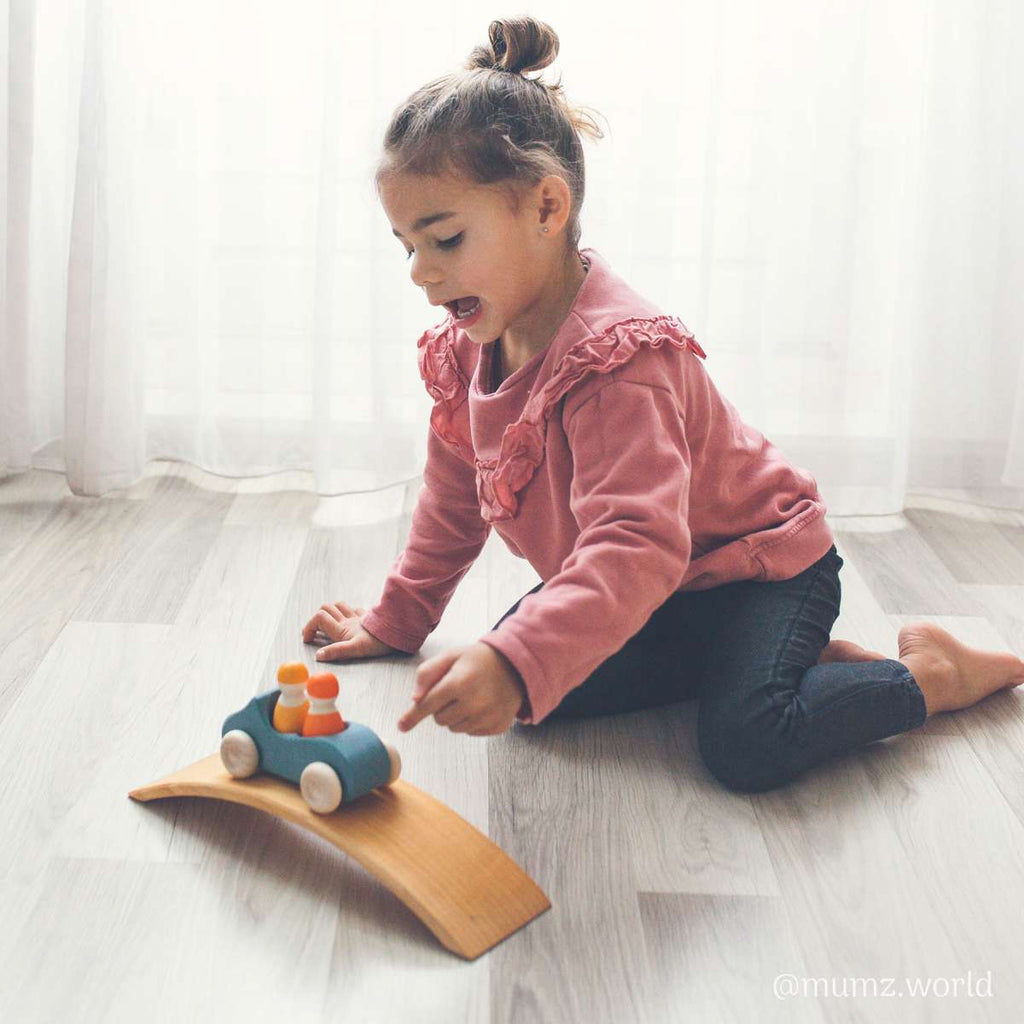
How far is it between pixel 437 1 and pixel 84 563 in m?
0.80

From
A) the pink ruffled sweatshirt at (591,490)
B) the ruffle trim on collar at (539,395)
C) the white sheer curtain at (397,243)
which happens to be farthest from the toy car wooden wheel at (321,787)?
the white sheer curtain at (397,243)

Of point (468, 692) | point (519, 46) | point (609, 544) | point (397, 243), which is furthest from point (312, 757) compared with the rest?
point (397, 243)

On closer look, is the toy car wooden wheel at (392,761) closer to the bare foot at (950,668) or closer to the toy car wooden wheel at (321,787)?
the toy car wooden wheel at (321,787)

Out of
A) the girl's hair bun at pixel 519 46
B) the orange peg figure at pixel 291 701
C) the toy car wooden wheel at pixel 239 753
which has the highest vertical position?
the girl's hair bun at pixel 519 46

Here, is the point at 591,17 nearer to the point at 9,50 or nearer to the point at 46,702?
the point at 9,50

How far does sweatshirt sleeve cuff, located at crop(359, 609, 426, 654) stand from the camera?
1353mm

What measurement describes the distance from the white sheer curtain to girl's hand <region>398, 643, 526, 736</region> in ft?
2.86

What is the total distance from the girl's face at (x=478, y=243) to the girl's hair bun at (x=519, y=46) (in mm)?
105

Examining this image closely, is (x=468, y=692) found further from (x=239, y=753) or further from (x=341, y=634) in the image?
(x=341, y=634)

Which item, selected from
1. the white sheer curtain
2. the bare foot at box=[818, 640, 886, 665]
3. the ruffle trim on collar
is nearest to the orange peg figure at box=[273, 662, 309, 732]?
the ruffle trim on collar

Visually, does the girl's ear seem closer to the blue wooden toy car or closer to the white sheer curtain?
the blue wooden toy car

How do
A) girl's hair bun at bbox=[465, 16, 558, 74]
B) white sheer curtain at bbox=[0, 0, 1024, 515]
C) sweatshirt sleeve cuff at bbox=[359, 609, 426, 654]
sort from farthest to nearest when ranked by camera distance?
1. white sheer curtain at bbox=[0, 0, 1024, 515]
2. sweatshirt sleeve cuff at bbox=[359, 609, 426, 654]
3. girl's hair bun at bbox=[465, 16, 558, 74]

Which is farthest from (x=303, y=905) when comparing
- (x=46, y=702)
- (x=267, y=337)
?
(x=267, y=337)

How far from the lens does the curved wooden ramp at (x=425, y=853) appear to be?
928mm
